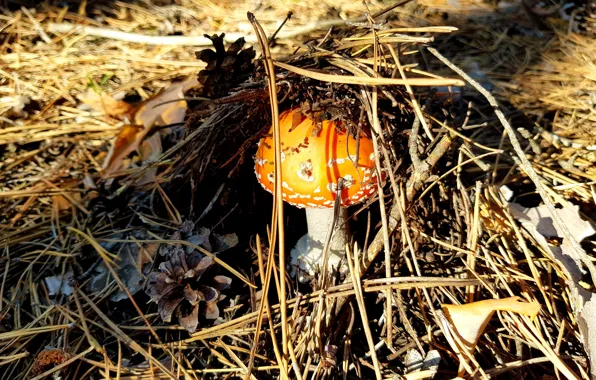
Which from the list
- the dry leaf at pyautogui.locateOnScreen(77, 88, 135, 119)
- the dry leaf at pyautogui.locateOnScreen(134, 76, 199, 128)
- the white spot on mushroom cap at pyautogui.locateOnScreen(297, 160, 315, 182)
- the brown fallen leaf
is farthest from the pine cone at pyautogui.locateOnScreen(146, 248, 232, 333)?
the dry leaf at pyautogui.locateOnScreen(77, 88, 135, 119)

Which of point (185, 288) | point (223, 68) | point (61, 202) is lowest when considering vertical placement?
point (185, 288)

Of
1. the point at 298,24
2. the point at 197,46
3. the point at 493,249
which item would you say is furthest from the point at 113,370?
the point at 298,24

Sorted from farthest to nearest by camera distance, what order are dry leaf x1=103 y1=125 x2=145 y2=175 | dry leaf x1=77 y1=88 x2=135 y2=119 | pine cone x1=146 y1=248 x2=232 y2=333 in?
1. dry leaf x1=77 y1=88 x2=135 y2=119
2. dry leaf x1=103 y1=125 x2=145 y2=175
3. pine cone x1=146 y1=248 x2=232 y2=333

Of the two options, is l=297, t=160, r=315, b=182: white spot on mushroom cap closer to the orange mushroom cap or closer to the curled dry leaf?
the orange mushroom cap

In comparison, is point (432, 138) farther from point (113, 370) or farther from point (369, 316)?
point (113, 370)

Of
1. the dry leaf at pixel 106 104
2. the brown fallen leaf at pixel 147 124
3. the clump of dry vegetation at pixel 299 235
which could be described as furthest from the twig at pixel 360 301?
the dry leaf at pixel 106 104

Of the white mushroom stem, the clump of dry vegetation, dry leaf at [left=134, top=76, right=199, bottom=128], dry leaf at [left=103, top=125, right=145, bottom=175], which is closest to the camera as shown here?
the clump of dry vegetation

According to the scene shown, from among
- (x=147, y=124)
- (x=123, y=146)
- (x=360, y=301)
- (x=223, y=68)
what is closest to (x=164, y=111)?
(x=147, y=124)

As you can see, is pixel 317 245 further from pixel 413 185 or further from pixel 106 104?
pixel 106 104

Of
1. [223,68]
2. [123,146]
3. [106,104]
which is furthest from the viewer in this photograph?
[106,104]
